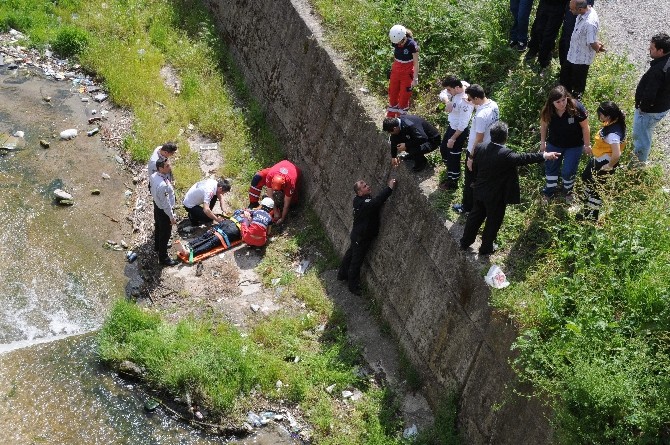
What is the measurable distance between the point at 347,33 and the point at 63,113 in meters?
5.55

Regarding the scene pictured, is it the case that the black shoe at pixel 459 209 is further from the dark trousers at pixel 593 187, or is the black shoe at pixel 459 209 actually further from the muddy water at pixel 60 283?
the muddy water at pixel 60 283

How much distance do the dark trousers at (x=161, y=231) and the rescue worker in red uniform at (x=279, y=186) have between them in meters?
1.47

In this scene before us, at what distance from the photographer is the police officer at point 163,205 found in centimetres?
1066

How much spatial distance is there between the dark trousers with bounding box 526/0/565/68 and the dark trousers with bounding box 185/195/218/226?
506 centimetres

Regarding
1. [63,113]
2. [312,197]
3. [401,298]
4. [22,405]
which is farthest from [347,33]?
[22,405]

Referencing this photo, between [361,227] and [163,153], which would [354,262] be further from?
[163,153]

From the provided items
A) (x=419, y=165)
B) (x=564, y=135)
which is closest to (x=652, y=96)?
(x=564, y=135)

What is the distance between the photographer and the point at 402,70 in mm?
10156

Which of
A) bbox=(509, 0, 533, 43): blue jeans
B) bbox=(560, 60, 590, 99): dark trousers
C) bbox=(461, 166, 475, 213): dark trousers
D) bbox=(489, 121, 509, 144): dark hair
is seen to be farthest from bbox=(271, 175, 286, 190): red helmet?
bbox=(489, 121, 509, 144): dark hair

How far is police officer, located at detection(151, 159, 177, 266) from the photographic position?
10664 millimetres

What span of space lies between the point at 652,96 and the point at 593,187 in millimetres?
1158

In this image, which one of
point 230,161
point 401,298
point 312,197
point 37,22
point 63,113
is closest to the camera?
point 401,298

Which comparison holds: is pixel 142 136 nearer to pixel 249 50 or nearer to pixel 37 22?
pixel 249 50

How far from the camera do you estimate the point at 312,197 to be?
469 inches
